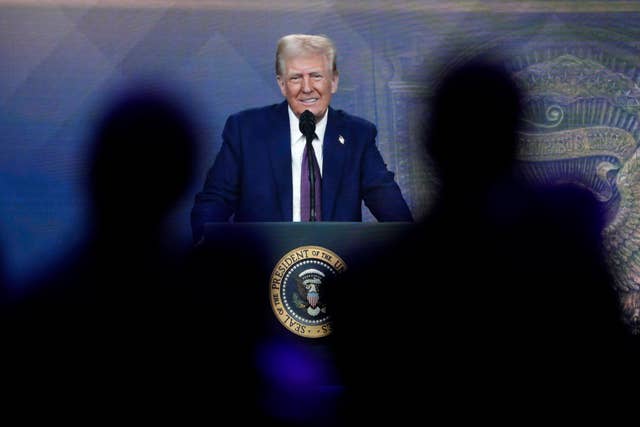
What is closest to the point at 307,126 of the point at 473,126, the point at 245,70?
the point at 245,70

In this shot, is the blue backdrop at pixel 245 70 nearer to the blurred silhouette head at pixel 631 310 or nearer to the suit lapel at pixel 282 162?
the suit lapel at pixel 282 162

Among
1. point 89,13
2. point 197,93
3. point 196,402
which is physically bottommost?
point 196,402

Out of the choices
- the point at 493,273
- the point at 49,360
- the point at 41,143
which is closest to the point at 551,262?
the point at 493,273

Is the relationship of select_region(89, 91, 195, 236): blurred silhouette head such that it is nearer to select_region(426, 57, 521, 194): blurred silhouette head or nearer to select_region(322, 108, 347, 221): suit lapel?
select_region(322, 108, 347, 221): suit lapel

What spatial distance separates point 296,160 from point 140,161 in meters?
0.79

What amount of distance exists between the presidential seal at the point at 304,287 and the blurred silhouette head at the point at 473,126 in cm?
186

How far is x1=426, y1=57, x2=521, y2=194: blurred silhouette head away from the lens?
4.06m

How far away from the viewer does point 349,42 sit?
401 centimetres

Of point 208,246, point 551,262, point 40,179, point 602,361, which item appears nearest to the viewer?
point 208,246

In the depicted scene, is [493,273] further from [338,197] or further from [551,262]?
[338,197]

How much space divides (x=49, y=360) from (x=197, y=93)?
1393 millimetres

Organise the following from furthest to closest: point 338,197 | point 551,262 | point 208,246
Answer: point 338,197 → point 551,262 → point 208,246

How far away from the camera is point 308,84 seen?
150 inches

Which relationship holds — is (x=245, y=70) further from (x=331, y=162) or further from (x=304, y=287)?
(x=304, y=287)
